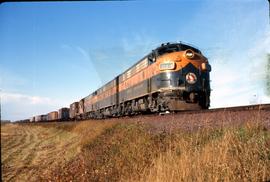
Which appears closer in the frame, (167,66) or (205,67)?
(167,66)

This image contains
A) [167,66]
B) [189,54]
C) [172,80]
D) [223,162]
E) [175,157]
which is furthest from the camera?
[189,54]

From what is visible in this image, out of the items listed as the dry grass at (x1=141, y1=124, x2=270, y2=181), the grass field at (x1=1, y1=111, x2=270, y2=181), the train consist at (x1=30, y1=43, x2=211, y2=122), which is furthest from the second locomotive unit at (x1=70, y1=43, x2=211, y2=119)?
the dry grass at (x1=141, y1=124, x2=270, y2=181)

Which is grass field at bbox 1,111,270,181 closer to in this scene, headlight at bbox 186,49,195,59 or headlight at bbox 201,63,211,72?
headlight at bbox 186,49,195,59

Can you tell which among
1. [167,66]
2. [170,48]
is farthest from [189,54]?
[167,66]

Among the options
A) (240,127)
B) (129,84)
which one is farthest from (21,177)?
(129,84)

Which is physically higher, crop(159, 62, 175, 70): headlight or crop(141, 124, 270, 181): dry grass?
crop(159, 62, 175, 70): headlight

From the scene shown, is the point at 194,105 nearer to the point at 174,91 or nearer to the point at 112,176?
the point at 174,91

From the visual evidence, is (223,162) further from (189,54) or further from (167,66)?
(189,54)

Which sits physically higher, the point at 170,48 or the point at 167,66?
the point at 170,48

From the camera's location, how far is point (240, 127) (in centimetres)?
884

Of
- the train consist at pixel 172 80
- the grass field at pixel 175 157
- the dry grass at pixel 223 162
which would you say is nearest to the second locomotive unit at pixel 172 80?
Result: the train consist at pixel 172 80

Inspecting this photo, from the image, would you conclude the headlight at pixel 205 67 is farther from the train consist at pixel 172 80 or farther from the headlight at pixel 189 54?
the headlight at pixel 189 54

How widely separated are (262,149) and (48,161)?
1027 cm

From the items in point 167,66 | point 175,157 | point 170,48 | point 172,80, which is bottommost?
point 175,157
